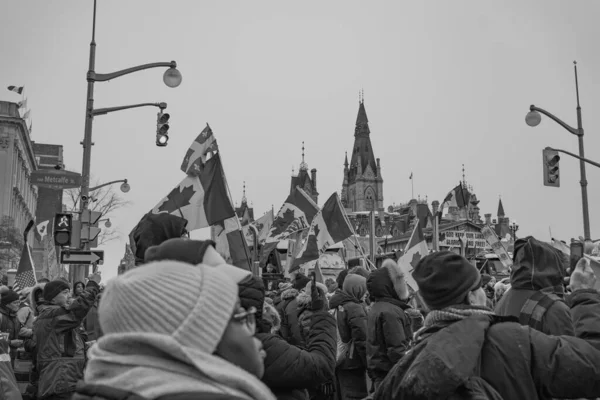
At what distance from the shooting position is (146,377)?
1.92m

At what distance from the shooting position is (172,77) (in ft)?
55.5

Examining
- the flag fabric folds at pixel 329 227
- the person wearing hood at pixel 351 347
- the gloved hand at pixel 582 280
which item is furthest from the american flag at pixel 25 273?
the gloved hand at pixel 582 280

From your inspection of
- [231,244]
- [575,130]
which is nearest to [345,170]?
[575,130]

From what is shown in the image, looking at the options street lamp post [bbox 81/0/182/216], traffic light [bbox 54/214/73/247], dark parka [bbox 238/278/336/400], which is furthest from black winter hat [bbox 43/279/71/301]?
street lamp post [bbox 81/0/182/216]

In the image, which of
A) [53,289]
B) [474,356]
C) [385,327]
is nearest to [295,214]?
[53,289]

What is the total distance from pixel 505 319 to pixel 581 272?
158 cm

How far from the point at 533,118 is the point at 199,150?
12396 mm

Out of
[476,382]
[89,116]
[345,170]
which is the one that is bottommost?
[476,382]

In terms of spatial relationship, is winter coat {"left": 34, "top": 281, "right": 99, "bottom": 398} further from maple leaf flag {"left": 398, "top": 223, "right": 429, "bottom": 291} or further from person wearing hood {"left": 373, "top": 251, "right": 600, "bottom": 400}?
maple leaf flag {"left": 398, "top": 223, "right": 429, "bottom": 291}

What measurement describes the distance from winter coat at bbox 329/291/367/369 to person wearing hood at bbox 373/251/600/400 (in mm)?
4092

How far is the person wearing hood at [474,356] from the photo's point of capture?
3115 millimetres

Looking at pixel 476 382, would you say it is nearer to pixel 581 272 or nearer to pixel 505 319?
pixel 505 319

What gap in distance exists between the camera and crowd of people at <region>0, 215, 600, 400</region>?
6.42 feet

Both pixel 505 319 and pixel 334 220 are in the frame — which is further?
pixel 334 220
